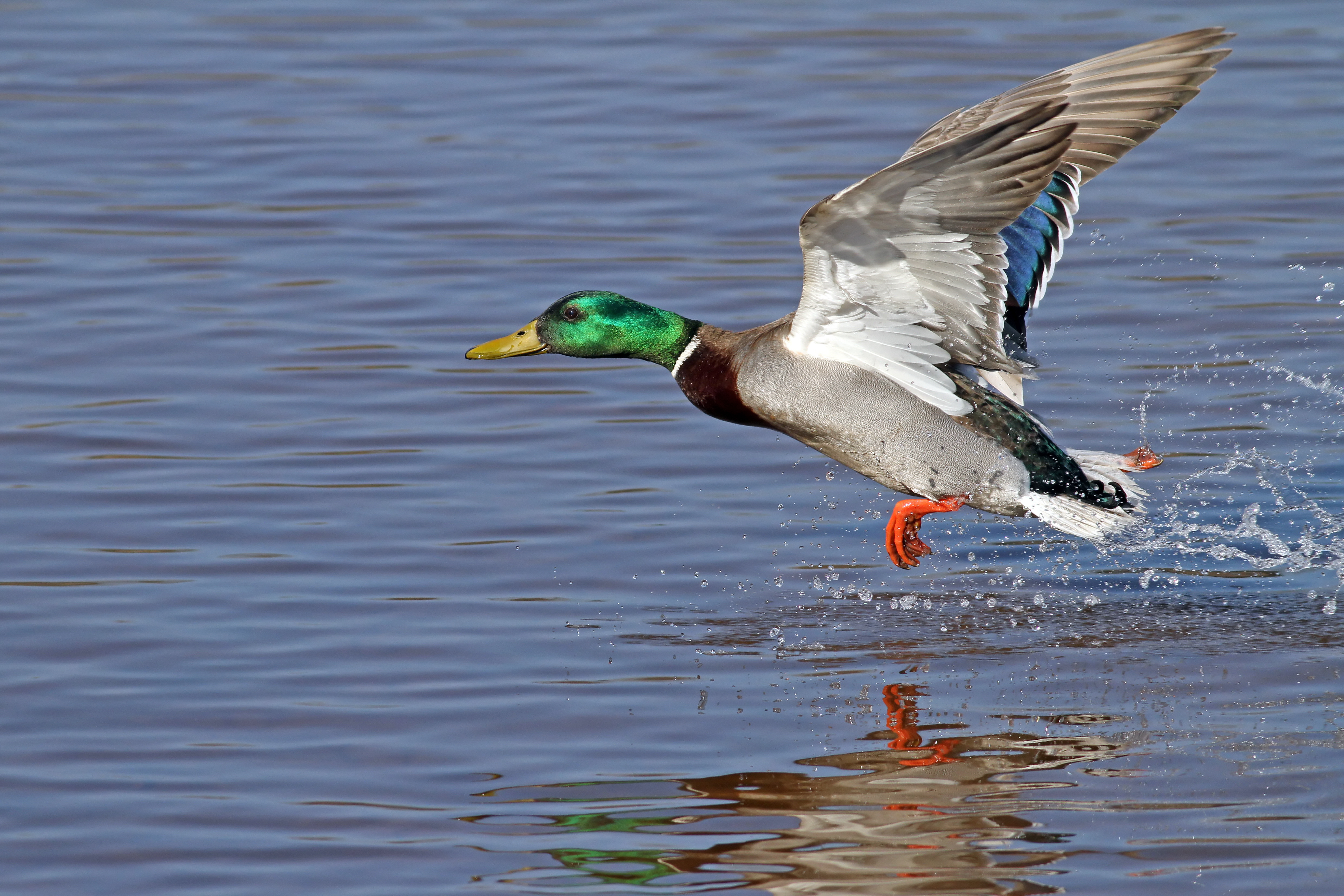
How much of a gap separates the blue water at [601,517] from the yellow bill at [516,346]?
593 millimetres

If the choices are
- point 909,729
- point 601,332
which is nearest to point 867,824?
point 909,729

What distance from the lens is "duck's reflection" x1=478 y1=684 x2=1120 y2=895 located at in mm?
3840

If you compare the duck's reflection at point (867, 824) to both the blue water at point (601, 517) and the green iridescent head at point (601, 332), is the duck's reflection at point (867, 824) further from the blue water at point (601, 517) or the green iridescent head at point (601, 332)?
the green iridescent head at point (601, 332)

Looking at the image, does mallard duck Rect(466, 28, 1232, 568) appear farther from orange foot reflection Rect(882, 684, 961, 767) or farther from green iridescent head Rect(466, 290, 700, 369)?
orange foot reflection Rect(882, 684, 961, 767)

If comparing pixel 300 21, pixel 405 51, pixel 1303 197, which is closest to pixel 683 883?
pixel 1303 197

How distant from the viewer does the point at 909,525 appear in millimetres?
5648

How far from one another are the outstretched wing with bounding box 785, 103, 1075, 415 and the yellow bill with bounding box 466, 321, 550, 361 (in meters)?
0.90

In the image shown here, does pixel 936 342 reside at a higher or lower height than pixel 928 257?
lower

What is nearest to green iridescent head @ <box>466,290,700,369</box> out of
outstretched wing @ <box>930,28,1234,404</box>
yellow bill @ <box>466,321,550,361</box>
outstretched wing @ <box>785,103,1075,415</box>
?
yellow bill @ <box>466,321,550,361</box>

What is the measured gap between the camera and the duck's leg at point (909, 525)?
5.60 metres

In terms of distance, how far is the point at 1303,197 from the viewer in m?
9.34

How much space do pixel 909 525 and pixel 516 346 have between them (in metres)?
1.35

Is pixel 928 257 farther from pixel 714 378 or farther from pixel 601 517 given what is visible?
pixel 601 517

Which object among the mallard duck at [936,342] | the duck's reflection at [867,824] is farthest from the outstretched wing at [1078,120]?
the duck's reflection at [867,824]
